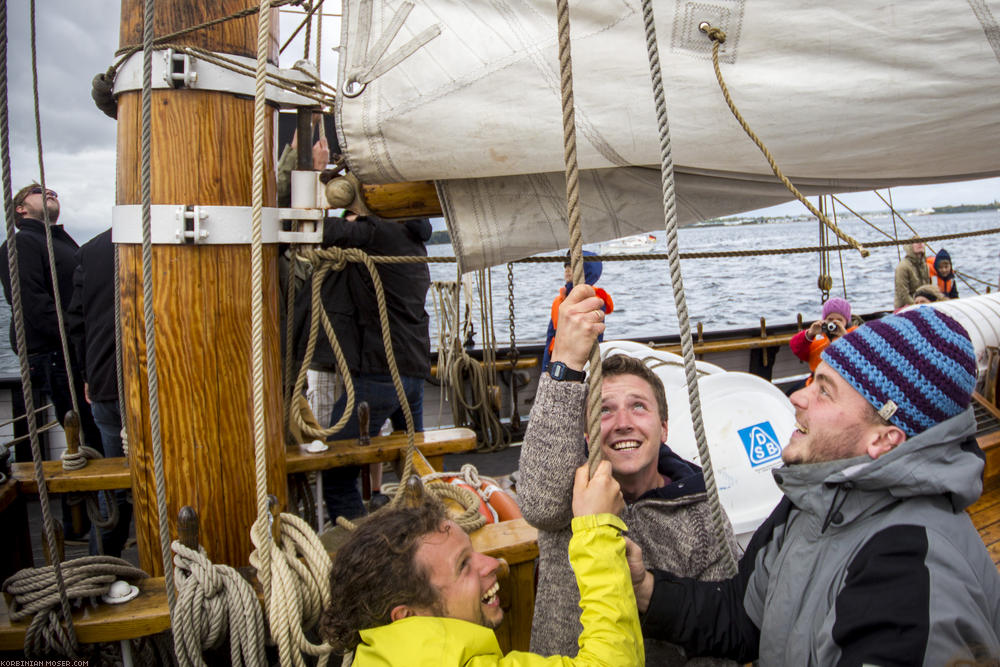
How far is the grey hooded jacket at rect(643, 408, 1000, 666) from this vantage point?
3.10 feet

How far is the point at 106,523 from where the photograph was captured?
A: 2.24 meters

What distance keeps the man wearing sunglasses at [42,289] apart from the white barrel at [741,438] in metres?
3.23

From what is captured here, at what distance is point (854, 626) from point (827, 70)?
1074 millimetres

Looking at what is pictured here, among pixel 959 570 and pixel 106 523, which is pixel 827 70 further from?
pixel 106 523

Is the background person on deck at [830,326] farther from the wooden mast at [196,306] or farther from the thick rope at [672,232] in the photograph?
the wooden mast at [196,306]

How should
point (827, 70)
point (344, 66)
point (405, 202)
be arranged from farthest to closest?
1. point (405, 202)
2. point (344, 66)
3. point (827, 70)

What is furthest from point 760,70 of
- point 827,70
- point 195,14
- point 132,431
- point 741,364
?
point 741,364

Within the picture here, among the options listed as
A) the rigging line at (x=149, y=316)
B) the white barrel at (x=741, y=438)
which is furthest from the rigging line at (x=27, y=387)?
the white barrel at (x=741, y=438)

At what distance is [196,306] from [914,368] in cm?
142

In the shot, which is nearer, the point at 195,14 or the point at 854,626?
the point at 854,626

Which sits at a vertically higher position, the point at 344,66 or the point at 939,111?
the point at 344,66

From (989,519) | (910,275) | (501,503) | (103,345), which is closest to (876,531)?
(501,503)

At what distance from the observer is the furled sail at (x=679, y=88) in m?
1.44

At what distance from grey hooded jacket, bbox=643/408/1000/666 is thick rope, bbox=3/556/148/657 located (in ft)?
3.83
